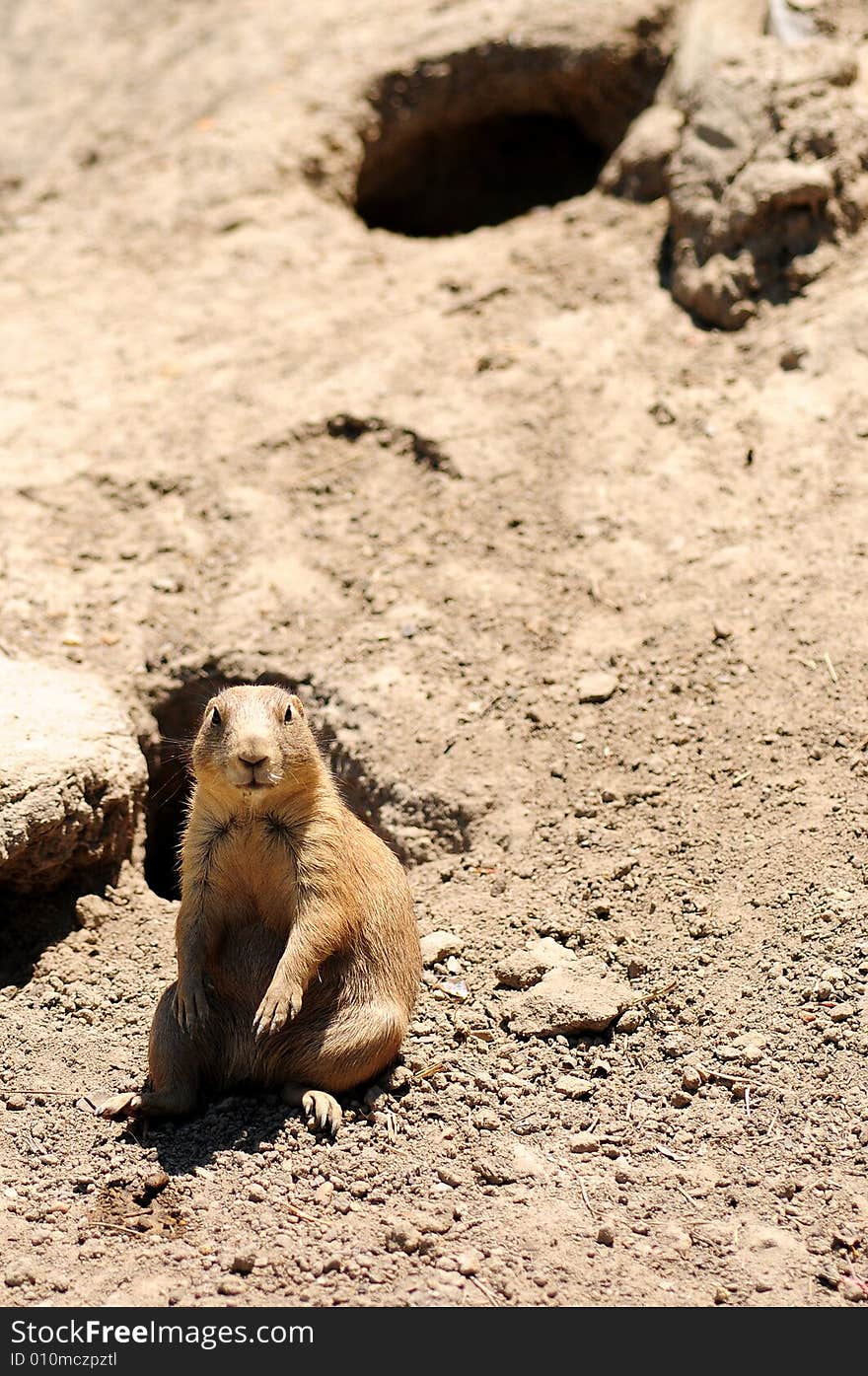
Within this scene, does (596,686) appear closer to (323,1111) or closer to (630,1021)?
(630,1021)

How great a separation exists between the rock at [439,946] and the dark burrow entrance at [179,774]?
59 centimetres

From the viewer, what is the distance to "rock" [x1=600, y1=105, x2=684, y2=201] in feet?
26.9

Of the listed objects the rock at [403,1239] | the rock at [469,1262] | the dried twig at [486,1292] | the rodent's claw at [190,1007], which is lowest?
the rodent's claw at [190,1007]

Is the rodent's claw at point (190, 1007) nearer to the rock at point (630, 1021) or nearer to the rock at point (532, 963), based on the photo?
the rock at point (532, 963)

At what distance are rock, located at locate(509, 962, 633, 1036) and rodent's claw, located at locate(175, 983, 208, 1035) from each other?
1.19 meters

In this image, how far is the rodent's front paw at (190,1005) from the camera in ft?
15.4

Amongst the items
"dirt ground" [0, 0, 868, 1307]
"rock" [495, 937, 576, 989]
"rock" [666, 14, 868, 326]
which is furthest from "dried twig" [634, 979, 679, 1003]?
"rock" [666, 14, 868, 326]

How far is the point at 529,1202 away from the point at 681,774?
227 centimetres

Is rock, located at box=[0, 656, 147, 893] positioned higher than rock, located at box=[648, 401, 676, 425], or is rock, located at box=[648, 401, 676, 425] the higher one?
rock, located at box=[648, 401, 676, 425]

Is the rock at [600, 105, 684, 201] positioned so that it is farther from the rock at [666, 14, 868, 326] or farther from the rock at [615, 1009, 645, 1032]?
the rock at [615, 1009, 645, 1032]

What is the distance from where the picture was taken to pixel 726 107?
25.1 feet

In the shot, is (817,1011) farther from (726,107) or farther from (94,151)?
(94,151)

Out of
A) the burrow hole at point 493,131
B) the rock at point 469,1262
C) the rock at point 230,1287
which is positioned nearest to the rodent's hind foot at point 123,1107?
the rock at point 230,1287

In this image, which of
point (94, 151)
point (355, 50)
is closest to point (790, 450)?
point (355, 50)
